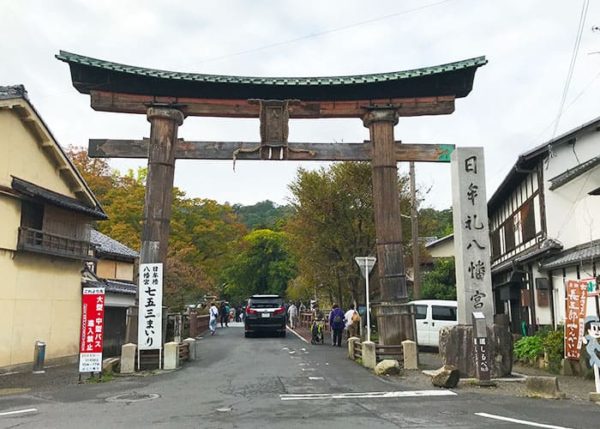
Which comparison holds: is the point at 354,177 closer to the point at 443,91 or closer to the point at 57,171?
the point at 443,91

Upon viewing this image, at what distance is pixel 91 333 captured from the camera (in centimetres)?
1338

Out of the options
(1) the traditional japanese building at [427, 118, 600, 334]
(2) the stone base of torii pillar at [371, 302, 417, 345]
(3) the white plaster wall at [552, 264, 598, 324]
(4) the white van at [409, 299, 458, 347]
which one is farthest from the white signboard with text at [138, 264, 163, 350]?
(3) the white plaster wall at [552, 264, 598, 324]

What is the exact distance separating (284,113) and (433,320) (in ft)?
33.4

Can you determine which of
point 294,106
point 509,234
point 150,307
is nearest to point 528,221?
point 509,234

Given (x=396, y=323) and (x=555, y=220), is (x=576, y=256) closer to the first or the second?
(x=555, y=220)

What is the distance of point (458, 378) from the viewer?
37.2 ft

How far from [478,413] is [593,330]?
382 cm

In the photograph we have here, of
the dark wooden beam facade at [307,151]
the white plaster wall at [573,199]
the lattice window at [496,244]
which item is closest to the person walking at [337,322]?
the dark wooden beam facade at [307,151]

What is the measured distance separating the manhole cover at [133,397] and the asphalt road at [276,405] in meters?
0.02

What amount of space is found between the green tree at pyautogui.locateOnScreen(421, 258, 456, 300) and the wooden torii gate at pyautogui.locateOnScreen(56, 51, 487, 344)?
619 inches

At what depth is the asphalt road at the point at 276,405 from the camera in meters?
7.97

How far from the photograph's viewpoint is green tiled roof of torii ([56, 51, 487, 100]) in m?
15.6

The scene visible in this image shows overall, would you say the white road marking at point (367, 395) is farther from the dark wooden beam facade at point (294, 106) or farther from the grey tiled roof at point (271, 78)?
the grey tiled roof at point (271, 78)

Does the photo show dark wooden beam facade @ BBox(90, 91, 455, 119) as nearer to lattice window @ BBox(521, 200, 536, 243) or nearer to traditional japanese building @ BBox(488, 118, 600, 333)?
traditional japanese building @ BBox(488, 118, 600, 333)
